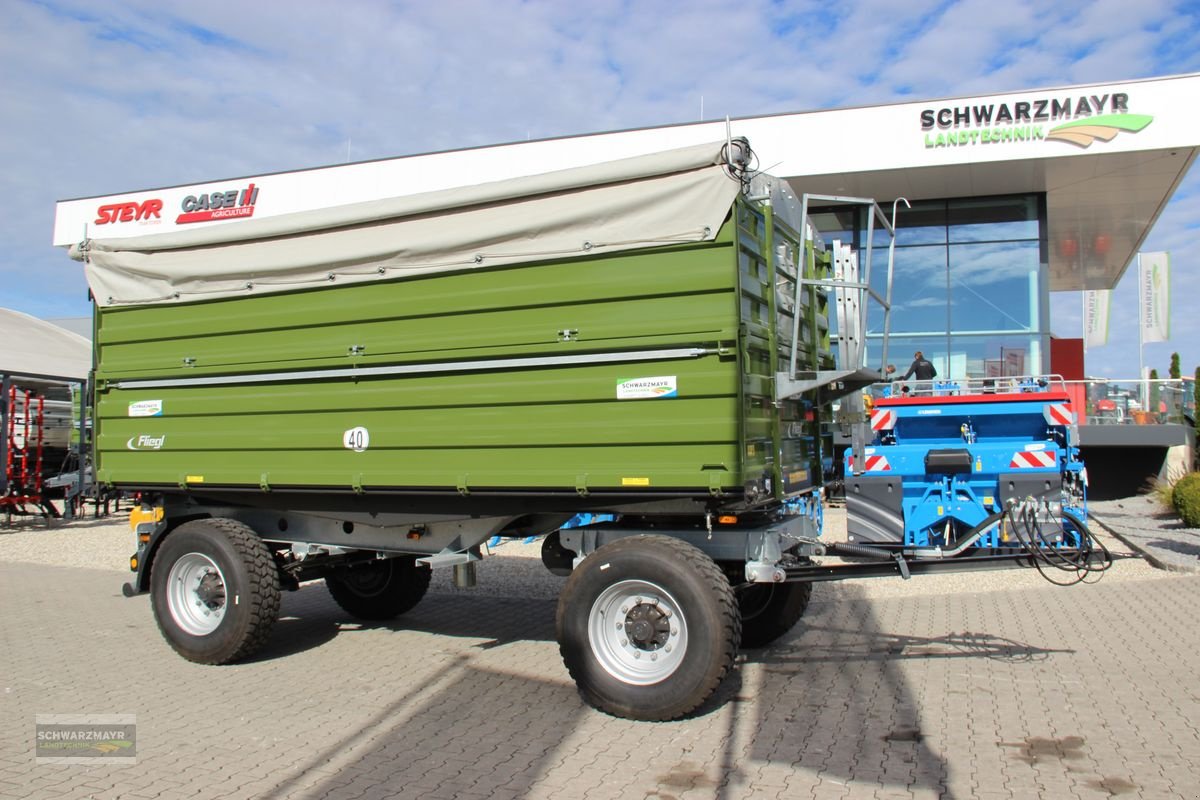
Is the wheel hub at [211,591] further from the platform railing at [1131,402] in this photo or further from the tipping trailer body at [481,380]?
the platform railing at [1131,402]

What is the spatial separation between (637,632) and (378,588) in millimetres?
A: 3509

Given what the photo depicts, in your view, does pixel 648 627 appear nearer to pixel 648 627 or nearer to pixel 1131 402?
pixel 648 627

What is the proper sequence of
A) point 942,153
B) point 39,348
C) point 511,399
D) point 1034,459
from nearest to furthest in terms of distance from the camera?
point 511,399 → point 1034,459 → point 942,153 → point 39,348

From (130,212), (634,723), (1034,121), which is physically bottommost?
(634,723)

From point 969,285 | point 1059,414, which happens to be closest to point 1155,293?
point 969,285

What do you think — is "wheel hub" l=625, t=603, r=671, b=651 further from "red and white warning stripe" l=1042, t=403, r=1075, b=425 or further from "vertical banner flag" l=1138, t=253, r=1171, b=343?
"vertical banner flag" l=1138, t=253, r=1171, b=343

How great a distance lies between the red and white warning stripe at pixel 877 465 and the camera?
9.34m

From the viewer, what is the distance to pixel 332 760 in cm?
450

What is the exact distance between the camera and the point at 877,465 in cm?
936

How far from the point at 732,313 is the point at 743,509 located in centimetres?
106

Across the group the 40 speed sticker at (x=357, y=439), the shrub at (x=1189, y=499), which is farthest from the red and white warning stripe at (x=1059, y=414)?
the 40 speed sticker at (x=357, y=439)

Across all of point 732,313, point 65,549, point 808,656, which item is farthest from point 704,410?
point 65,549

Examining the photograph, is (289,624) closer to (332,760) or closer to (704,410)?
(332,760)

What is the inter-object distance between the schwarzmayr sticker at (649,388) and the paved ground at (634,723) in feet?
5.88
